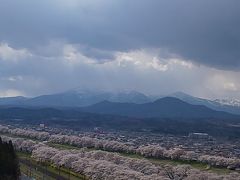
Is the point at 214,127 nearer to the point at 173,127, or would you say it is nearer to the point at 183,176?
the point at 173,127

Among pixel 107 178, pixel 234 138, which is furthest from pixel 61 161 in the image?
pixel 234 138

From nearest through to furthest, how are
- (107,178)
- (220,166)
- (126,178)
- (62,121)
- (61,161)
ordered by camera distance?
(126,178)
(107,178)
(61,161)
(220,166)
(62,121)

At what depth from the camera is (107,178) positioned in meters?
50.4

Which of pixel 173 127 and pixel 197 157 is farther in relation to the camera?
pixel 173 127

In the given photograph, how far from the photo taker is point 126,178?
4703 cm

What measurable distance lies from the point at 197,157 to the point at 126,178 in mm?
31326

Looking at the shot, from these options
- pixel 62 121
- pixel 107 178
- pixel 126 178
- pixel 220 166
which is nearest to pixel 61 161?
pixel 107 178

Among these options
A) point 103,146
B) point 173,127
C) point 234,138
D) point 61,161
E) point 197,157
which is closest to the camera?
point 61,161

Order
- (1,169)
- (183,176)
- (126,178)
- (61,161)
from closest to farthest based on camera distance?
(1,169) → (126,178) → (183,176) → (61,161)

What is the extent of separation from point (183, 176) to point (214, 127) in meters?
139

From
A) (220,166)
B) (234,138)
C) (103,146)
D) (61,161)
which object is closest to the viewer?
(61,161)

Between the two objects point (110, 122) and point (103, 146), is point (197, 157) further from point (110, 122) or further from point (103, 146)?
point (110, 122)

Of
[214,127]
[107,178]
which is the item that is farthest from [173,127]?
[107,178]

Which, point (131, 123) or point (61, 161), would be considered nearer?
point (61, 161)
